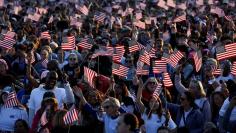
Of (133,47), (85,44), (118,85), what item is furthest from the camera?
(85,44)

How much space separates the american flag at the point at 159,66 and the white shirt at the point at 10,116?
3332 millimetres

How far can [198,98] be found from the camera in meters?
11.5

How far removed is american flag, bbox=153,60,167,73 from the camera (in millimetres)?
14398

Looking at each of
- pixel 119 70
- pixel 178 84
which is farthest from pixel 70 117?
pixel 119 70

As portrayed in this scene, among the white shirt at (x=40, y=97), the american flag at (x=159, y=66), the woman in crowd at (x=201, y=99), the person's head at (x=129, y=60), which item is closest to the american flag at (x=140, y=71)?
the american flag at (x=159, y=66)

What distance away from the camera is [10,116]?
38.9 ft

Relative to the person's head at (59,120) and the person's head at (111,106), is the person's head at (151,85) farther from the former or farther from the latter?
the person's head at (59,120)

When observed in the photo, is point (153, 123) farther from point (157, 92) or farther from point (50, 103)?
point (50, 103)

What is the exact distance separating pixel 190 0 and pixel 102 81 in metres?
22.8

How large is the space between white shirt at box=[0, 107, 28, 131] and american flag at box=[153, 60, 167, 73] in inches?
131

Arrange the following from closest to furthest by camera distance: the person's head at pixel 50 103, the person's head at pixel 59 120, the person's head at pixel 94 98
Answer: the person's head at pixel 59 120 → the person's head at pixel 50 103 → the person's head at pixel 94 98

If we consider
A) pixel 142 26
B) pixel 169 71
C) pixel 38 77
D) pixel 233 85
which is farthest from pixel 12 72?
pixel 142 26

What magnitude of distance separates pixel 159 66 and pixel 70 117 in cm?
443

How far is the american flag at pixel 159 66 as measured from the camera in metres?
14.4
